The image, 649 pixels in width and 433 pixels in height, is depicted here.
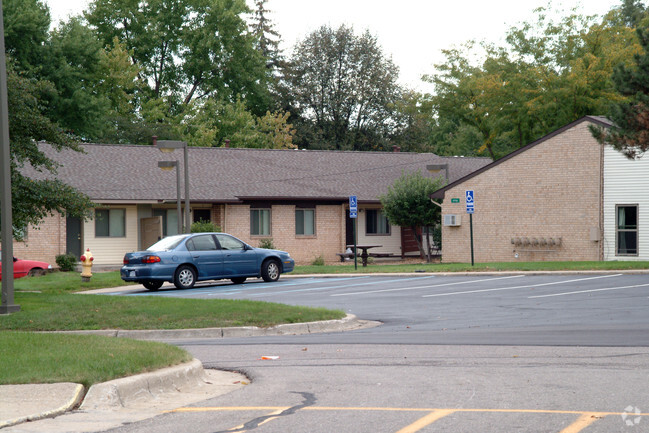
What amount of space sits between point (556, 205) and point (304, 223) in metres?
12.1

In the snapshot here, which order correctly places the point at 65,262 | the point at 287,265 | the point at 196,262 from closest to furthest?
the point at 196,262, the point at 287,265, the point at 65,262

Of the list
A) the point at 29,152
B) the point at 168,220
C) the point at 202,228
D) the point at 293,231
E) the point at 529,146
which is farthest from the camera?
the point at 293,231

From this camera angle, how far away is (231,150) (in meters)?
45.2

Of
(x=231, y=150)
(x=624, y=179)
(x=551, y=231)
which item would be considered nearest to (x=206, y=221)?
(x=231, y=150)

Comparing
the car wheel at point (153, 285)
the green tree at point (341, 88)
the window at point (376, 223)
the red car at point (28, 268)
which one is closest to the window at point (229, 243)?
the car wheel at point (153, 285)

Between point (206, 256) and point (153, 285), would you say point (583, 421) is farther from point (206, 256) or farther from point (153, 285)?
point (153, 285)

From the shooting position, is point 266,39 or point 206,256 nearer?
point 206,256

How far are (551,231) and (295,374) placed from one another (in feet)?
88.1

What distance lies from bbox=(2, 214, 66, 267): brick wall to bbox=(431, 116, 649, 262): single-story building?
1603 cm

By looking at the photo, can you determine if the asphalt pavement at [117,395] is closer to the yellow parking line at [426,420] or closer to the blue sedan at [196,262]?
the yellow parking line at [426,420]

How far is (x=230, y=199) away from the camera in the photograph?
38.0m

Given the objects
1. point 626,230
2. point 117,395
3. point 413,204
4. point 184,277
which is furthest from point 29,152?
point 626,230

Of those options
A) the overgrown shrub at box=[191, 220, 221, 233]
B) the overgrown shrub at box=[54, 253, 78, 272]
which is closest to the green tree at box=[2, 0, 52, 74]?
the overgrown shrub at box=[54, 253, 78, 272]

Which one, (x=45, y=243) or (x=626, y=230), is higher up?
(x=626, y=230)
